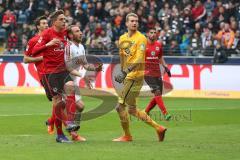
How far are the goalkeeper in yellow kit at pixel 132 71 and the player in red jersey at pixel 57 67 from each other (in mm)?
971

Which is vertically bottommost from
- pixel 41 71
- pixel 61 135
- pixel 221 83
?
pixel 221 83

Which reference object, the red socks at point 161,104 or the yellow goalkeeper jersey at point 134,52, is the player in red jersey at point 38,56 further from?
the red socks at point 161,104

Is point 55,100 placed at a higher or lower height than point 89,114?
higher

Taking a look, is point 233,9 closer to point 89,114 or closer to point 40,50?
point 89,114

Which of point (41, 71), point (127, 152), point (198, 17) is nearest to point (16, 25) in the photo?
point (198, 17)

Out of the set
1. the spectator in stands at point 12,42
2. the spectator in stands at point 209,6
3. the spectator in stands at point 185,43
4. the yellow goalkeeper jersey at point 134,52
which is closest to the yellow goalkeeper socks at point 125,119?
the yellow goalkeeper jersey at point 134,52

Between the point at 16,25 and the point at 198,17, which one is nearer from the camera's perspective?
the point at 198,17

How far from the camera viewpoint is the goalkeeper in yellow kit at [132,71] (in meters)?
13.5

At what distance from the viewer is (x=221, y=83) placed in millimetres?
27219

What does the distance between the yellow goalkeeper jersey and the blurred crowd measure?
14650 mm

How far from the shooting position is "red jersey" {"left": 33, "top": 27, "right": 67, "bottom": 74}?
13555 millimetres

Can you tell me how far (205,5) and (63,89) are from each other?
1958cm

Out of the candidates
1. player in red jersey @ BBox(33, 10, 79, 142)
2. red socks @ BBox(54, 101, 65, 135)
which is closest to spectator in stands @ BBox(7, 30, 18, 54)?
player in red jersey @ BBox(33, 10, 79, 142)

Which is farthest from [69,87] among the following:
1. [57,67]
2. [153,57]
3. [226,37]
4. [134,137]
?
[226,37]
